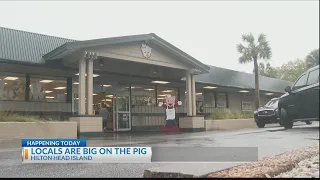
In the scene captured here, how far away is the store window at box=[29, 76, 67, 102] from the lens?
13549 mm

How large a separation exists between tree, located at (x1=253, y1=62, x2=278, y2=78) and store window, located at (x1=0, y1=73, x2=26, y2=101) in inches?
415

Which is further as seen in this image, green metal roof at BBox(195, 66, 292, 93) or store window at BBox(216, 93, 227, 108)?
store window at BBox(216, 93, 227, 108)

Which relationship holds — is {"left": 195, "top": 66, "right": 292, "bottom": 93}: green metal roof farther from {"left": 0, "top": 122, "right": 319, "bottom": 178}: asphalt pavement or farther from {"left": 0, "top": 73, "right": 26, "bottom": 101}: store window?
{"left": 0, "top": 73, "right": 26, "bottom": 101}: store window

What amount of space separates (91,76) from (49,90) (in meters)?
2.68

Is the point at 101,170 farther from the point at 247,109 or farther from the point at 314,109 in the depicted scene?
the point at 314,109

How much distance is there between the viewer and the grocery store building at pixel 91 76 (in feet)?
32.8

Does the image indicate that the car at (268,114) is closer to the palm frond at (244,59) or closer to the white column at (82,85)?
the palm frond at (244,59)

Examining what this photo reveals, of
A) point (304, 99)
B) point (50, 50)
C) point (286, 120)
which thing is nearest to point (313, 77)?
point (304, 99)

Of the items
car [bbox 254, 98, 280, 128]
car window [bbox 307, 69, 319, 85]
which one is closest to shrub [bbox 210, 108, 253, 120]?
car [bbox 254, 98, 280, 128]

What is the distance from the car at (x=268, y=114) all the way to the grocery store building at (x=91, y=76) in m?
5.73

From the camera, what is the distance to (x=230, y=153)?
410 cm

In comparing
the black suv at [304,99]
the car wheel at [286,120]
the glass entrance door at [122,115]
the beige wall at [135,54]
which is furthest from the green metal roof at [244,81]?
the glass entrance door at [122,115]

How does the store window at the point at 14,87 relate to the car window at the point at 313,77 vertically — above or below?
above

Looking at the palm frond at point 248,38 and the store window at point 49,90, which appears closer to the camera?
the palm frond at point 248,38
